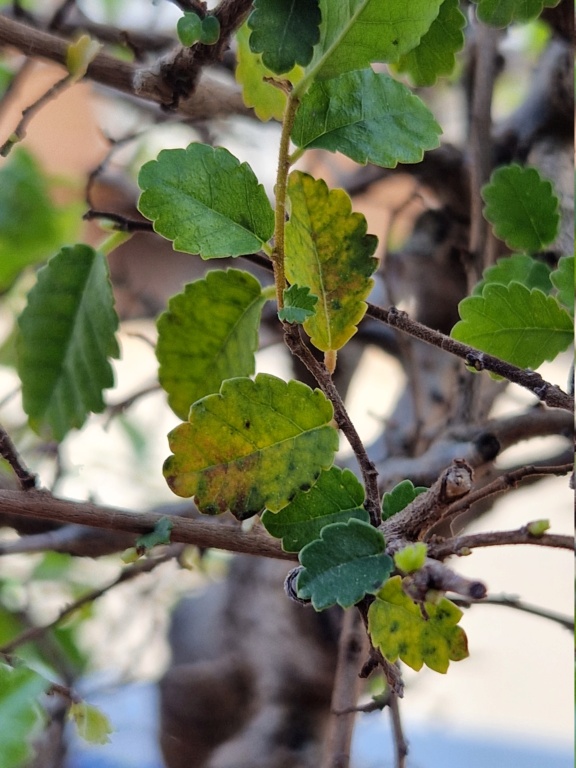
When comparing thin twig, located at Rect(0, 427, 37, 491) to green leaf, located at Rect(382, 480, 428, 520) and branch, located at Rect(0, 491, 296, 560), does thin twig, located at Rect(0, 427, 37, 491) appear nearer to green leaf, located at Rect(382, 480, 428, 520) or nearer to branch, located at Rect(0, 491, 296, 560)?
branch, located at Rect(0, 491, 296, 560)

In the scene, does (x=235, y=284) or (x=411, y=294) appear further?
(x=411, y=294)

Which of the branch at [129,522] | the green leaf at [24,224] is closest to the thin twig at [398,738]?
the branch at [129,522]

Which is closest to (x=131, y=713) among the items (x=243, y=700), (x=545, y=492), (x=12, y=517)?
(x=243, y=700)

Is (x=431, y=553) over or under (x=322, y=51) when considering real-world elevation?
under

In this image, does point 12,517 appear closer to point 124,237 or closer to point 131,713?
point 124,237

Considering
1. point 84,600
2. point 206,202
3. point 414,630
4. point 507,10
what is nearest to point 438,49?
point 507,10
